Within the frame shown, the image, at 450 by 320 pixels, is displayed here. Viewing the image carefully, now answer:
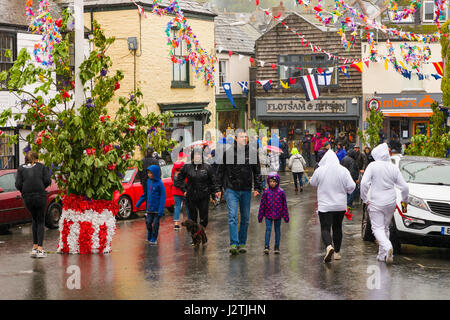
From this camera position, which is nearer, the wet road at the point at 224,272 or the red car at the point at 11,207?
the wet road at the point at 224,272

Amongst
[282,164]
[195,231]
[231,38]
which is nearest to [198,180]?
[195,231]

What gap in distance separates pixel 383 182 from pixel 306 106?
27.7 m

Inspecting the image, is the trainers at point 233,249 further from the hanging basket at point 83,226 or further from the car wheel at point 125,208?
the car wheel at point 125,208

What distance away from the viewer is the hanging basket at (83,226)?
40.1ft

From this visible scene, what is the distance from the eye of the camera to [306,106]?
3872 cm

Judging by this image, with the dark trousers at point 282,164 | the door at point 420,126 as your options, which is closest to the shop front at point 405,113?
the door at point 420,126

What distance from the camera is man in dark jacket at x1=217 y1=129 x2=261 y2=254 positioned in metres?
12.2

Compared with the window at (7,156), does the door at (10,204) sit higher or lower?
lower

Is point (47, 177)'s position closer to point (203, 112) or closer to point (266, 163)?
point (266, 163)

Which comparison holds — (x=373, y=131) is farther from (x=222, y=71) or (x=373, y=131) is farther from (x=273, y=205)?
(x=273, y=205)

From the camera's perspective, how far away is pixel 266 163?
28.2 meters

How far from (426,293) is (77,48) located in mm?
7254

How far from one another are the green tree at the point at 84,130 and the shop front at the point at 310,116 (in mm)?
25354
